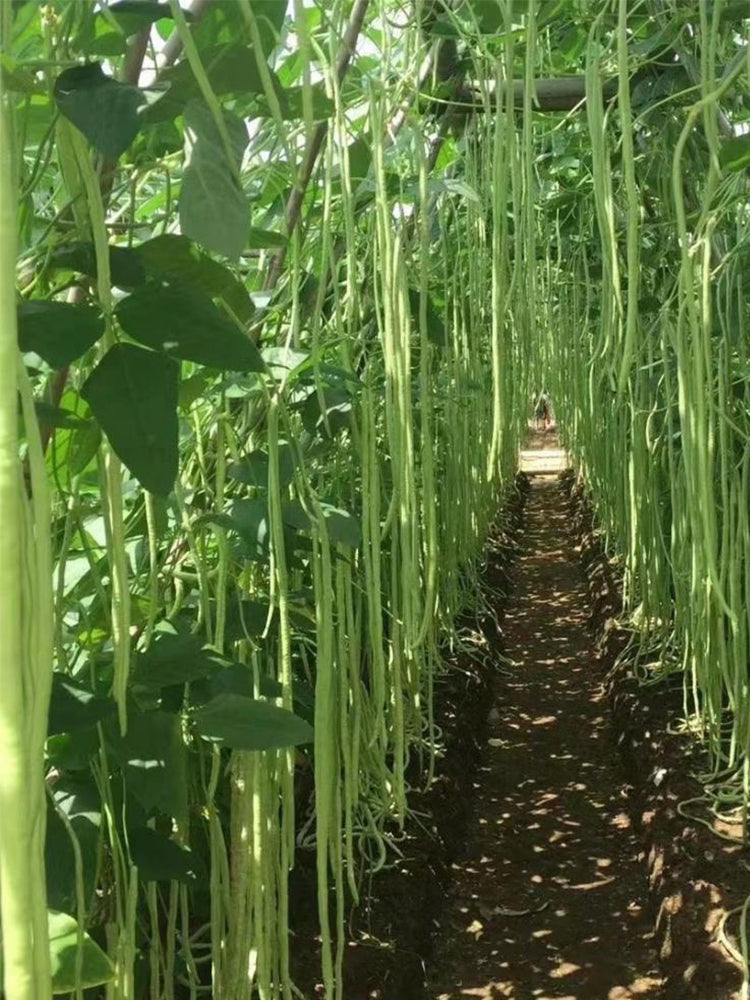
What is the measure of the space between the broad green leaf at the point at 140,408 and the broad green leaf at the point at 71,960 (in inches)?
12.7

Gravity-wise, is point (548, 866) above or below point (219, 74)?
below

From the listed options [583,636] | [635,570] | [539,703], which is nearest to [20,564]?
[635,570]

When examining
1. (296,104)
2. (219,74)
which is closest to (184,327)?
(219,74)

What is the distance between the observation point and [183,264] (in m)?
0.91

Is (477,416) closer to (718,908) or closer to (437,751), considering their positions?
(437,751)

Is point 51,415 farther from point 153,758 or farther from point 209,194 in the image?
point 153,758

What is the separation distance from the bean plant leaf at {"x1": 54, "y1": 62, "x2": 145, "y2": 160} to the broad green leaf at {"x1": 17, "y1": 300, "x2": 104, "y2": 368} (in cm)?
11

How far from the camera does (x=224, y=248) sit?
0.78 m

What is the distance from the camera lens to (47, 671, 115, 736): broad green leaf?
91 cm

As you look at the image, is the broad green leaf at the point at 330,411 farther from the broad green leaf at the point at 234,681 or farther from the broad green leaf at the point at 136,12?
the broad green leaf at the point at 136,12

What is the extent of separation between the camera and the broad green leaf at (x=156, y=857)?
106cm

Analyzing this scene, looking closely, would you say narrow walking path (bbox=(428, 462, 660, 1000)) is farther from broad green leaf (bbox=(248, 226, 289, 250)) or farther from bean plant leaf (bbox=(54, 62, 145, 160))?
bean plant leaf (bbox=(54, 62, 145, 160))

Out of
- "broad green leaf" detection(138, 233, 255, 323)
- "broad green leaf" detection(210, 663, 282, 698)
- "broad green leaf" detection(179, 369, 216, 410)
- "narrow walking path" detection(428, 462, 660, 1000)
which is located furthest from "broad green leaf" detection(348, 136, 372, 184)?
"narrow walking path" detection(428, 462, 660, 1000)

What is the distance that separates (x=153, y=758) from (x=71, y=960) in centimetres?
21
